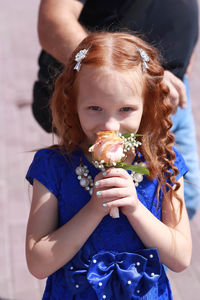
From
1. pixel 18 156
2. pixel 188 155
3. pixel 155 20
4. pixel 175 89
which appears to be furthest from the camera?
pixel 18 156

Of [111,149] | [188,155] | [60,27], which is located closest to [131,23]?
[60,27]

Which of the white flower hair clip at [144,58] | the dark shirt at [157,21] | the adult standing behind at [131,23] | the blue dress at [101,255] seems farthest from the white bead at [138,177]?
the dark shirt at [157,21]

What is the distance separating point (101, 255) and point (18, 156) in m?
3.37

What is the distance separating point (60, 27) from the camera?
2.20m

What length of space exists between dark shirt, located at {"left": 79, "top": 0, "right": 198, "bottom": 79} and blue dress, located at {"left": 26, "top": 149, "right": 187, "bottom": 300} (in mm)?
792

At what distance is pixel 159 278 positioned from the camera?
6.15 feet

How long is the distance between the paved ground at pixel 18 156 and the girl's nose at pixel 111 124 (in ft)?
1.86

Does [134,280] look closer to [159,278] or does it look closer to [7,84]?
[159,278]

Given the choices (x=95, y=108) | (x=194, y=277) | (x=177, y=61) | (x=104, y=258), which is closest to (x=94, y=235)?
(x=104, y=258)

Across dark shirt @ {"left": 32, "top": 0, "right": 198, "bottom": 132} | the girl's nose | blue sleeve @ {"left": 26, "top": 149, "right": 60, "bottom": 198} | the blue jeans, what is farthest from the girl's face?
the blue jeans

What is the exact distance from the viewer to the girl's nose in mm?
1642

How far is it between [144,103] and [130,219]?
1.63ft

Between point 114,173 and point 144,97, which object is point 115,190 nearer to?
point 114,173

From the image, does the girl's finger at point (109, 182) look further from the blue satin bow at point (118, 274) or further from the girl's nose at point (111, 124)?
the blue satin bow at point (118, 274)
